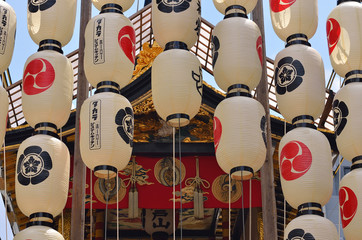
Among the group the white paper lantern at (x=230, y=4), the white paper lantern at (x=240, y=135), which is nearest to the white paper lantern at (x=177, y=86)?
the white paper lantern at (x=240, y=135)

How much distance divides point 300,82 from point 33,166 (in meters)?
2.14

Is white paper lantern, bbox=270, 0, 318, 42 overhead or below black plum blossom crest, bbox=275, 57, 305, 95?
overhead

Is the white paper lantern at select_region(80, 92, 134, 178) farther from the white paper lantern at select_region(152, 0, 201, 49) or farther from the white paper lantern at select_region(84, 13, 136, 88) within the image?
the white paper lantern at select_region(152, 0, 201, 49)

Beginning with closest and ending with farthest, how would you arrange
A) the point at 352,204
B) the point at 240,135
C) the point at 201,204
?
the point at 352,204 < the point at 240,135 < the point at 201,204

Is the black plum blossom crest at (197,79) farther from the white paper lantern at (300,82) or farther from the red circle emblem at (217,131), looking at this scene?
the white paper lantern at (300,82)

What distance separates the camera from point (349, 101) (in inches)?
193

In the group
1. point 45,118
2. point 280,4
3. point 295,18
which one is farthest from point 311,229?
point 45,118

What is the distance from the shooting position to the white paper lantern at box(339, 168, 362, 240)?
4621mm

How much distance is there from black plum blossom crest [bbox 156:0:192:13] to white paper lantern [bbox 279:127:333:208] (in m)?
1.35

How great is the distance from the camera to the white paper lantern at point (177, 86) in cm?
504

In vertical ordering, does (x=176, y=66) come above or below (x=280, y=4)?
below

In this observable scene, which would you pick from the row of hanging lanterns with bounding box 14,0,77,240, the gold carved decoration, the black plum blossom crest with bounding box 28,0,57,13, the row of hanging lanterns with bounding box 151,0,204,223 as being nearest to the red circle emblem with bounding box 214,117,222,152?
the row of hanging lanterns with bounding box 151,0,204,223

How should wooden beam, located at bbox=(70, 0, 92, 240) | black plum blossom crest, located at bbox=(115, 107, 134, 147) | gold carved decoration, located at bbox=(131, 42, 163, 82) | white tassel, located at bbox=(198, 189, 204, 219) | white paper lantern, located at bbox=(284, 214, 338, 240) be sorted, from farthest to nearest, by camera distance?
gold carved decoration, located at bbox=(131, 42, 163, 82) < white tassel, located at bbox=(198, 189, 204, 219) < wooden beam, located at bbox=(70, 0, 92, 240) < black plum blossom crest, located at bbox=(115, 107, 134, 147) < white paper lantern, located at bbox=(284, 214, 338, 240)

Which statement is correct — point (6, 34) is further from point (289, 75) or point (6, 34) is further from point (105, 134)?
point (289, 75)
